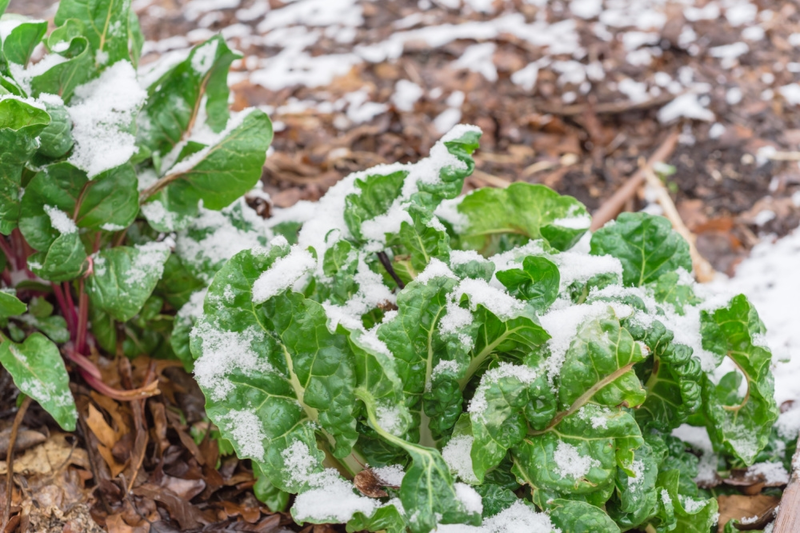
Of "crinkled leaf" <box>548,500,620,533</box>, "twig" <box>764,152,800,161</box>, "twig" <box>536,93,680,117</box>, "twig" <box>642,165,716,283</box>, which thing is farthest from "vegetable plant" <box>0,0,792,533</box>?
"twig" <box>764,152,800,161</box>

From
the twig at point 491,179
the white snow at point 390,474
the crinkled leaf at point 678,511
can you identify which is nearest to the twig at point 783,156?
the twig at point 491,179

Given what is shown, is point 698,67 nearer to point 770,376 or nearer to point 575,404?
point 770,376

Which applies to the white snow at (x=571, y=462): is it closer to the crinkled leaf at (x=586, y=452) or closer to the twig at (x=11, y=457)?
the crinkled leaf at (x=586, y=452)

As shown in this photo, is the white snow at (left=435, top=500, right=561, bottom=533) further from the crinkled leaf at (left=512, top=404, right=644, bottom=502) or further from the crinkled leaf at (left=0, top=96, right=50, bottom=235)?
the crinkled leaf at (left=0, top=96, right=50, bottom=235)

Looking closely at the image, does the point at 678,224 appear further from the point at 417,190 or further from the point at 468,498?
the point at 468,498

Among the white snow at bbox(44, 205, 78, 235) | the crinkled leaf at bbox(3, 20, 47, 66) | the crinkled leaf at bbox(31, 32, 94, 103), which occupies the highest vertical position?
the crinkled leaf at bbox(3, 20, 47, 66)

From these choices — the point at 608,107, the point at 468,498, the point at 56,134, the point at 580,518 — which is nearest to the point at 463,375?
the point at 468,498
